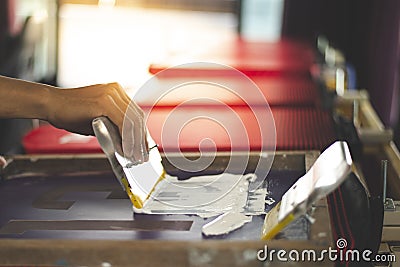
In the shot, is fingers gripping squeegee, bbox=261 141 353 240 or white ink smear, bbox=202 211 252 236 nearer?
fingers gripping squeegee, bbox=261 141 353 240

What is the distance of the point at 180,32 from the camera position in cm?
550

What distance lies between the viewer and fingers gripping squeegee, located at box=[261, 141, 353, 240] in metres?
1.15

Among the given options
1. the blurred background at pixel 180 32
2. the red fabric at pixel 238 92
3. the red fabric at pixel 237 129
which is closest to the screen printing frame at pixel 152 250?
the red fabric at pixel 237 129

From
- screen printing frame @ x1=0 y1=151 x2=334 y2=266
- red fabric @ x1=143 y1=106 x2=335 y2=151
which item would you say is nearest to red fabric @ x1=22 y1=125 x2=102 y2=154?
red fabric @ x1=143 y1=106 x2=335 y2=151

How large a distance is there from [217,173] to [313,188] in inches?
23.1

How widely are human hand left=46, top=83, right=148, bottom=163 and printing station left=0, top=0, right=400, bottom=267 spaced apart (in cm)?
2

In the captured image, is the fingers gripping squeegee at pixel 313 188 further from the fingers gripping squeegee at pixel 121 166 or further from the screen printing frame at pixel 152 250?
the fingers gripping squeegee at pixel 121 166

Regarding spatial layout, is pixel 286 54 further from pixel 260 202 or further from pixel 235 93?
pixel 260 202

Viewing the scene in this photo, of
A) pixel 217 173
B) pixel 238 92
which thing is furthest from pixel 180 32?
pixel 217 173

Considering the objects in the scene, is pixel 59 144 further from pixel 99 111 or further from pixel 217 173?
pixel 99 111

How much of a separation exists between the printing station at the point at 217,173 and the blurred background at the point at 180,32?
0.06 metres

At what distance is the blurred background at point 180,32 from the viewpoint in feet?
14.1

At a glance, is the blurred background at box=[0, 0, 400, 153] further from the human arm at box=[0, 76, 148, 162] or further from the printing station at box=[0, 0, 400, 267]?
the human arm at box=[0, 76, 148, 162]

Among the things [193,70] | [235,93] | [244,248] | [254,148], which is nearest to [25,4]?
[193,70]
